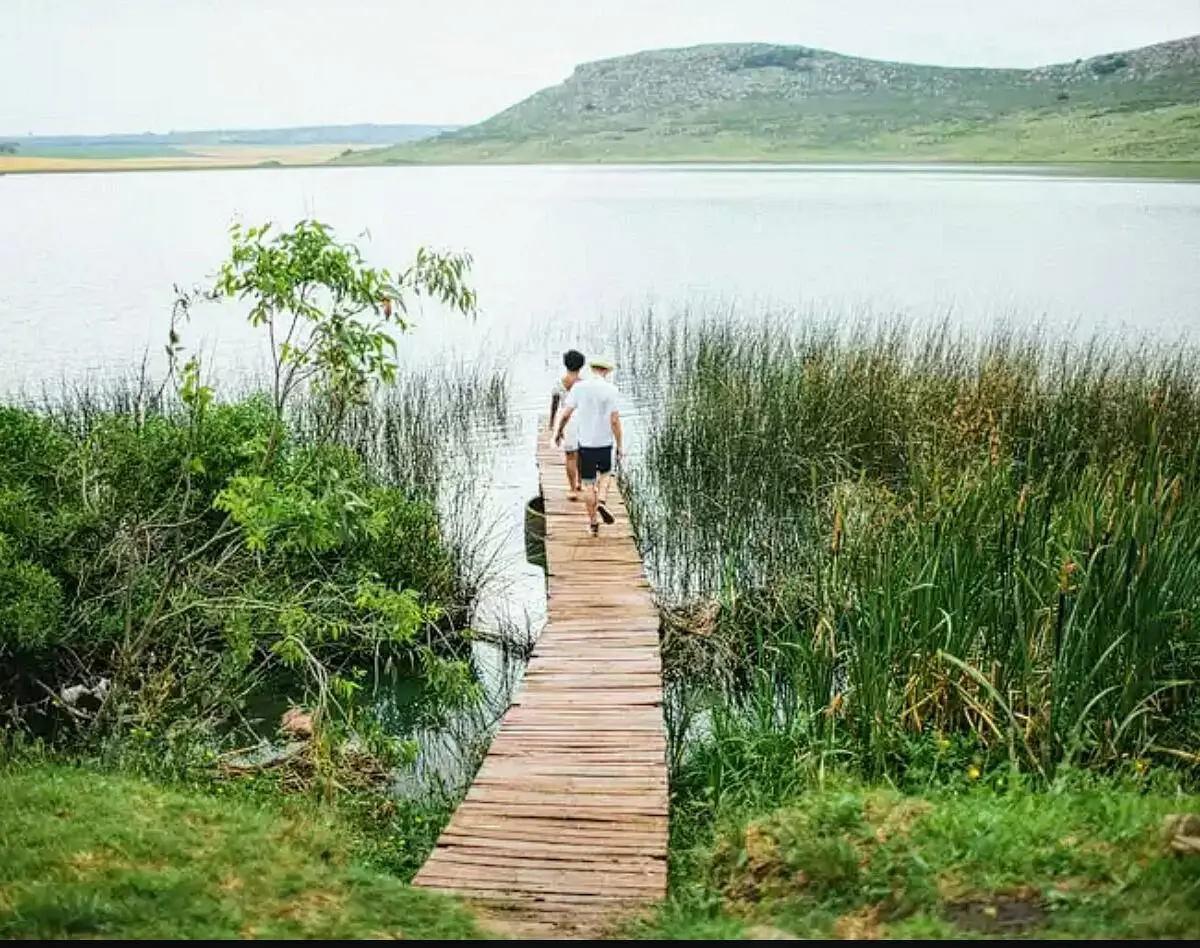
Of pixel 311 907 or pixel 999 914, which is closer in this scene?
pixel 999 914

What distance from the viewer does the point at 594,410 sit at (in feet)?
27.7

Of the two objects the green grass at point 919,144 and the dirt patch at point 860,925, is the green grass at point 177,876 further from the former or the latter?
the green grass at point 919,144

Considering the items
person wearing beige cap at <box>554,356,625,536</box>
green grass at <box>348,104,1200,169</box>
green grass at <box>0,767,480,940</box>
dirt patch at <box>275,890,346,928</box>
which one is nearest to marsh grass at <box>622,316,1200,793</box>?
person wearing beige cap at <box>554,356,625,536</box>

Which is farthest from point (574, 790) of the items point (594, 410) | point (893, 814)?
point (594, 410)

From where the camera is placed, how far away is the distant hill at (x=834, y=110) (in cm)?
7819

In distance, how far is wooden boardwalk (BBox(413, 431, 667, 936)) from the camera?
417 centimetres

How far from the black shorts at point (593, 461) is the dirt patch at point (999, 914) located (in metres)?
5.58

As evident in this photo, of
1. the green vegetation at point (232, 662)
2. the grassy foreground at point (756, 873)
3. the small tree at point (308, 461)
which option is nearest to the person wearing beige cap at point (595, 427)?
the green vegetation at point (232, 662)

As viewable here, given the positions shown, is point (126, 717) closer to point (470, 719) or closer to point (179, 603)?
point (179, 603)

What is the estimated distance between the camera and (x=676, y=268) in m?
31.4

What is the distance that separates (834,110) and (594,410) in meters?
94.1

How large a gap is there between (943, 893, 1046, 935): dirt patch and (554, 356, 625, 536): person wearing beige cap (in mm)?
5383

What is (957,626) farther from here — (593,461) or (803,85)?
(803,85)

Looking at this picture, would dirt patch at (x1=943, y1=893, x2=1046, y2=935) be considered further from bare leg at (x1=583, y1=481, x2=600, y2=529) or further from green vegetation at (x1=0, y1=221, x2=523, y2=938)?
bare leg at (x1=583, y1=481, x2=600, y2=529)
